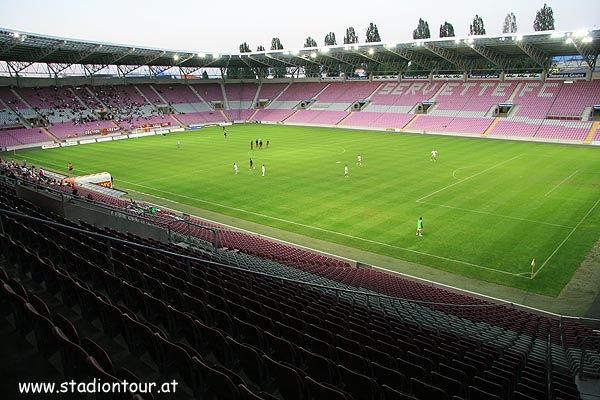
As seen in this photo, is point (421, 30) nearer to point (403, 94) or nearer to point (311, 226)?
point (403, 94)

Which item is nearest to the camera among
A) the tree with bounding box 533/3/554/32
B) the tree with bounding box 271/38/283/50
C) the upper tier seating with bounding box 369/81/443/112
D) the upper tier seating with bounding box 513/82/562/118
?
the upper tier seating with bounding box 513/82/562/118

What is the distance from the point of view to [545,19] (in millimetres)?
93125

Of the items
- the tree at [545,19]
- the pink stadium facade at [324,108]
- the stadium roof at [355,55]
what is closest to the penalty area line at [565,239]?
the pink stadium facade at [324,108]

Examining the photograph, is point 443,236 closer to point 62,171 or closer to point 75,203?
point 75,203

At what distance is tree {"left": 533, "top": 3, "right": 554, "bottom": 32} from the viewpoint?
303 feet

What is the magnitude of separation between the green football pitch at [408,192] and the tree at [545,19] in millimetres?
52757

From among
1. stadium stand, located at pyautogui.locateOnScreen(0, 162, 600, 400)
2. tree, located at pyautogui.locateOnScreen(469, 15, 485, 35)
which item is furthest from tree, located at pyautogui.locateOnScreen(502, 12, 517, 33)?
stadium stand, located at pyautogui.locateOnScreen(0, 162, 600, 400)

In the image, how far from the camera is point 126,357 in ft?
18.7

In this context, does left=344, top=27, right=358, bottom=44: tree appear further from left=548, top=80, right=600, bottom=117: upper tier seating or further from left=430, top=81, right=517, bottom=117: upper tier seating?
left=548, top=80, right=600, bottom=117: upper tier seating

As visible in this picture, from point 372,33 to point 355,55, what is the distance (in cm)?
3706

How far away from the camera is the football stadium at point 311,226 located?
5684mm

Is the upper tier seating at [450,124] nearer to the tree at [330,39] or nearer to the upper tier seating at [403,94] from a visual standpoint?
the upper tier seating at [403,94]

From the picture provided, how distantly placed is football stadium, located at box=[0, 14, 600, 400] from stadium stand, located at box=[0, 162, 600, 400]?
4 cm

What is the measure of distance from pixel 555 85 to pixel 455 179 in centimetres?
4413
